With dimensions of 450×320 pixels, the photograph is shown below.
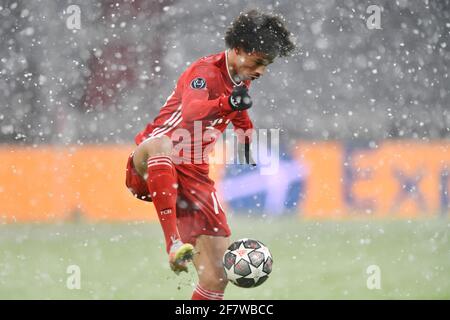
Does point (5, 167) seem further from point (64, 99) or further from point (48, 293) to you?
point (48, 293)

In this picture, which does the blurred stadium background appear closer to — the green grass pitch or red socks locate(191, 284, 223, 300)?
the green grass pitch

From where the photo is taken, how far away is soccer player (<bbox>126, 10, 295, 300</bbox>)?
12.1 ft

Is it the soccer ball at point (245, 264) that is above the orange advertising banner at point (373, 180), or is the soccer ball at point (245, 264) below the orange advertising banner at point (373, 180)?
below

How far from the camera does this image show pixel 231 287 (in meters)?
6.04

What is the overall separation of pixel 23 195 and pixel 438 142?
16.3 feet

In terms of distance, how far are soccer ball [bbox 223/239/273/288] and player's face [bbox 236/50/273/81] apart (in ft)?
2.77

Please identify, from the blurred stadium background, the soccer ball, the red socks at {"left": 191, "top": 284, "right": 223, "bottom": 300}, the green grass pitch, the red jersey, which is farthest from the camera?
the blurred stadium background

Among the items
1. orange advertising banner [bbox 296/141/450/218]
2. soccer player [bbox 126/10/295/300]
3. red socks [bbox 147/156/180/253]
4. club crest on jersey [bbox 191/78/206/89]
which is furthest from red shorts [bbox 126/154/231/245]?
orange advertising banner [bbox 296/141/450/218]

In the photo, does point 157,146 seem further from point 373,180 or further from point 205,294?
point 373,180

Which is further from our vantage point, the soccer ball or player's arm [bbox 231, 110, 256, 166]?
player's arm [bbox 231, 110, 256, 166]

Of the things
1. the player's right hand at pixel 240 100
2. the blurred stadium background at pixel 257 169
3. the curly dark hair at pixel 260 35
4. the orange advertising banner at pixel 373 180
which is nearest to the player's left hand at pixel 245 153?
the curly dark hair at pixel 260 35

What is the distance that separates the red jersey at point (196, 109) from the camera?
364 cm

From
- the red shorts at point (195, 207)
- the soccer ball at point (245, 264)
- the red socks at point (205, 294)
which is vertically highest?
the red shorts at point (195, 207)

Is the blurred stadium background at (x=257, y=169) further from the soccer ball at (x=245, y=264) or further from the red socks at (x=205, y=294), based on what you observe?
the soccer ball at (x=245, y=264)
